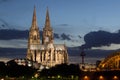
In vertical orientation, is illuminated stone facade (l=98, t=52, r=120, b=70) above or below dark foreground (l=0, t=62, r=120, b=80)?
above

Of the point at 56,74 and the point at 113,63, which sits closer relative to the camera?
the point at 113,63

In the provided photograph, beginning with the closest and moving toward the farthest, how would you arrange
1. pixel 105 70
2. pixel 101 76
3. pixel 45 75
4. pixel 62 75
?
pixel 101 76 < pixel 105 70 < pixel 62 75 < pixel 45 75

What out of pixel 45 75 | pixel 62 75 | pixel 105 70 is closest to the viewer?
pixel 105 70

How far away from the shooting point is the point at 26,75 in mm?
146625

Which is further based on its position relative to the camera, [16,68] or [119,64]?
[16,68]

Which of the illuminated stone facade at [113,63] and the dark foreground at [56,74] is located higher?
the illuminated stone facade at [113,63]

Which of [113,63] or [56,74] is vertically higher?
[113,63]

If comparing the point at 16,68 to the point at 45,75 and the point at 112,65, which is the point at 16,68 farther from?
the point at 112,65

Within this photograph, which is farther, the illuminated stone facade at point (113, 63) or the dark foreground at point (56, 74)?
the illuminated stone facade at point (113, 63)

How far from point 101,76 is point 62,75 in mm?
20253

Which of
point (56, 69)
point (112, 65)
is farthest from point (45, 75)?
point (112, 65)

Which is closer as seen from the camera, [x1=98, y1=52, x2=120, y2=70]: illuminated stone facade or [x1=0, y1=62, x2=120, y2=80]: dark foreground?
[x1=0, y1=62, x2=120, y2=80]: dark foreground

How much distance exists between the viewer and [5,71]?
145 m

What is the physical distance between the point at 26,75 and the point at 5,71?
5.69 meters
